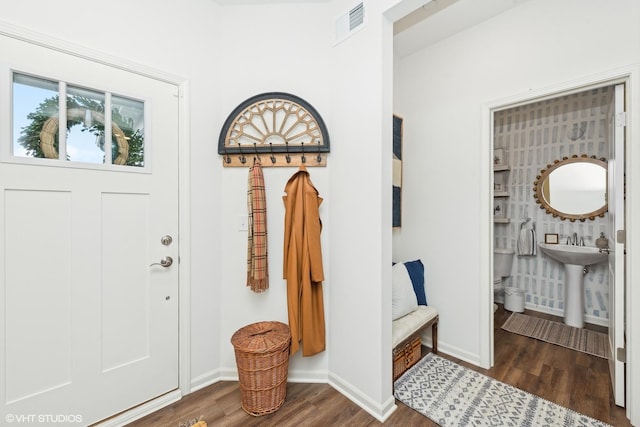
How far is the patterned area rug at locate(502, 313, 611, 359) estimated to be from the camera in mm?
2469

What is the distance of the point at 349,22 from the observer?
1.85 meters

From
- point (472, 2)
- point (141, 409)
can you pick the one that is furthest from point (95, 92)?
point (472, 2)

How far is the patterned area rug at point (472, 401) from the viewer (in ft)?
5.29

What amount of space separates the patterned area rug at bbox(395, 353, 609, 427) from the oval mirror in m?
2.32

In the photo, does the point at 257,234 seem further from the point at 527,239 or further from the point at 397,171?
the point at 527,239

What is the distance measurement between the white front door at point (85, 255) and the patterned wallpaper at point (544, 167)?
3.80 meters

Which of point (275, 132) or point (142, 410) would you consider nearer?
point (142, 410)

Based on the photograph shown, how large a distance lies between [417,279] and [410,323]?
0.49 m

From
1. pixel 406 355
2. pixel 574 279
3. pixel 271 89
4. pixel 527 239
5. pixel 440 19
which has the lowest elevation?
pixel 406 355

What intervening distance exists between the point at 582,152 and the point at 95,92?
4444 millimetres

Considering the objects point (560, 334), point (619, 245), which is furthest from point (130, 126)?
point (560, 334)

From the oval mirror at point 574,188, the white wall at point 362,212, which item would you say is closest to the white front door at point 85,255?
the white wall at point 362,212

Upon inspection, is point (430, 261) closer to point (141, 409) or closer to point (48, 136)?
point (141, 409)

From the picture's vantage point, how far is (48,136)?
1423 millimetres
